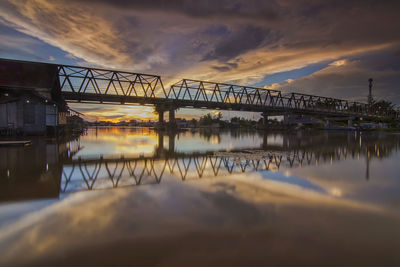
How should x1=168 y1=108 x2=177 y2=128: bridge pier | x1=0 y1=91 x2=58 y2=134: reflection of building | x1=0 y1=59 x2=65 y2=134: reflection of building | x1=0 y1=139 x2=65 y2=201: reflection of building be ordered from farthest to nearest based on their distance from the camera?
1. x1=168 y1=108 x2=177 y2=128: bridge pier
2. x1=0 y1=91 x2=58 y2=134: reflection of building
3. x1=0 y1=59 x2=65 y2=134: reflection of building
4. x1=0 y1=139 x2=65 y2=201: reflection of building

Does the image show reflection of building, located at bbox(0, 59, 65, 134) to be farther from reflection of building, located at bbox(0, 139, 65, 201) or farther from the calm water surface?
the calm water surface

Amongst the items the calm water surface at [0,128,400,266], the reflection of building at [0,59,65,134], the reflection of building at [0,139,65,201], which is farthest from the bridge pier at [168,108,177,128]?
the calm water surface at [0,128,400,266]

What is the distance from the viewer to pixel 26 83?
23.0m

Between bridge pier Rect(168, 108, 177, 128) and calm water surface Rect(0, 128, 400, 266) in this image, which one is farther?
bridge pier Rect(168, 108, 177, 128)

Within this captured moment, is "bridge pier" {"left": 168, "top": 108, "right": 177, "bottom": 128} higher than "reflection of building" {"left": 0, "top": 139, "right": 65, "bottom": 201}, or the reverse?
"bridge pier" {"left": 168, "top": 108, "right": 177, "bottom": 128}

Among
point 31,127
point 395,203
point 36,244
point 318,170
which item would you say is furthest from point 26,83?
point 395,203

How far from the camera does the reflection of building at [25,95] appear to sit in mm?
22812

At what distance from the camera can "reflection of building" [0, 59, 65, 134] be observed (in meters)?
22.8

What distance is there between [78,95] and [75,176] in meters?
35.0

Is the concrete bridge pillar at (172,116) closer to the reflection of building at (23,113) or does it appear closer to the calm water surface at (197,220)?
the reflection of building at (23,113)

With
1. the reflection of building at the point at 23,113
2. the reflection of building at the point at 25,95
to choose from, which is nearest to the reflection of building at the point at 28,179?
the reflection of building at the point at 25,95

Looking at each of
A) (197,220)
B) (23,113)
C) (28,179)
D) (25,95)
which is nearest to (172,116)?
(23,113)

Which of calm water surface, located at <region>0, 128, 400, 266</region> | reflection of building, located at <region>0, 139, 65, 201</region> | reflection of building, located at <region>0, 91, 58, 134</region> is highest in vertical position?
reflection of building, located at <region>0, 91, 58, 134</region>

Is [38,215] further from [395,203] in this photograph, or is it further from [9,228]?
[395,203]
